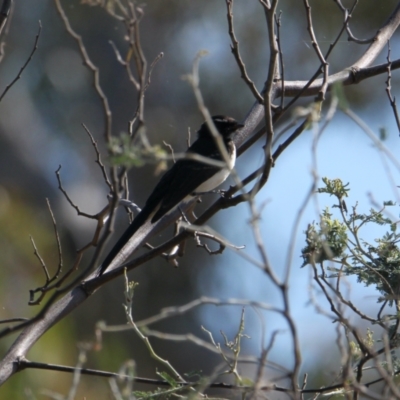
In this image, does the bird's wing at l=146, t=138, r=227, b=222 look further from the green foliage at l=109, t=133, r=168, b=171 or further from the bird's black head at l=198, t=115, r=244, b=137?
the green foliage at l=109, t=133, r=168, b=171

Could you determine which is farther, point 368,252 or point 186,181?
point 186,181

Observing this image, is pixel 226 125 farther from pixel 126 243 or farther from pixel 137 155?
pixel 137 155

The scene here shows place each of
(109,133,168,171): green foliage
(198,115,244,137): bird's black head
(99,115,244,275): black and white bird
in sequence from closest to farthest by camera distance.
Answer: (109,133,168,171): green foliage < (99,115,244,275): black and white bird < (198,115,244,137): bird's black head

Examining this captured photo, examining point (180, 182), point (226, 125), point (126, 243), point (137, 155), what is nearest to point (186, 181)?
point (180, 182)

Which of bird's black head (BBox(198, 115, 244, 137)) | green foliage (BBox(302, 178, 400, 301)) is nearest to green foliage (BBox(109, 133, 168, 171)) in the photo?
green foliage (BBox(302, 178, 400, 301))

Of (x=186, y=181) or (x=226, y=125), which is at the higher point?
(x=226, y=125)

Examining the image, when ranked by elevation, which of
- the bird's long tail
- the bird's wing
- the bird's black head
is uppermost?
the bird's black head

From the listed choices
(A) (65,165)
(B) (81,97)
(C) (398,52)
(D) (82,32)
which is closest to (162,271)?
(A) (65,165)

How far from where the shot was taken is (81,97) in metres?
13.6

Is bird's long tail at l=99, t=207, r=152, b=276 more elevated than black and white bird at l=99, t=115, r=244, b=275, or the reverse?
black and white bird at l=99, t=115, r=244, b=275

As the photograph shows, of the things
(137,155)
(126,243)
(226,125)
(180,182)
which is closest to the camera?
(137,155)

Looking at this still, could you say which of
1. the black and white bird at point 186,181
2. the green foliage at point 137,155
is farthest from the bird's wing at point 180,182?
the green foliage at point 137,155

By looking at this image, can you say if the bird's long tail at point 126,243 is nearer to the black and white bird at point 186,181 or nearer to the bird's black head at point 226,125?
the black and white bird at point 186,181

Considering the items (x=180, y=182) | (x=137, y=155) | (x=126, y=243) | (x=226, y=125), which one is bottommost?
(x=137, y=155)
